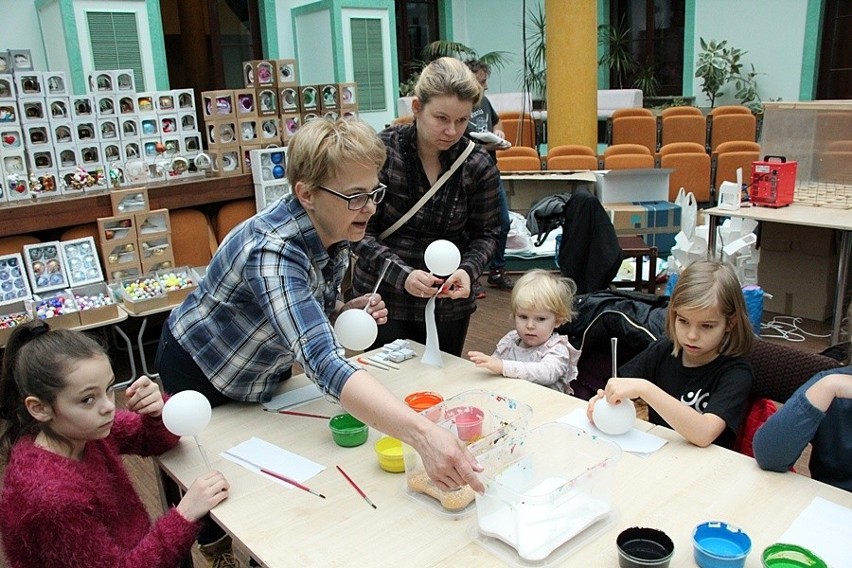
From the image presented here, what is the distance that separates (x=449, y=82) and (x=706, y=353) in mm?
1026

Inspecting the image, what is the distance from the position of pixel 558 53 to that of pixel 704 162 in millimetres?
2145

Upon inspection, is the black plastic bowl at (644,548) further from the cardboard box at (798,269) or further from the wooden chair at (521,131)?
the wooden chair at (521,131)

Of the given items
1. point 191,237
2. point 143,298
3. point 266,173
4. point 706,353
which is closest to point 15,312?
point 143,298

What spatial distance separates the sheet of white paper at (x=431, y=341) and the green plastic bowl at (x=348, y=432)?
1.64 feet

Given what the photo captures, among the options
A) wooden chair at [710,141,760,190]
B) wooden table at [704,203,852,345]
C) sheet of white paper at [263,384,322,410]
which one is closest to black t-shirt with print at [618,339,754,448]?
sheet of white paper at [263,384,322,410]

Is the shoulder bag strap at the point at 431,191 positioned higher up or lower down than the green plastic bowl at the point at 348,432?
higher up

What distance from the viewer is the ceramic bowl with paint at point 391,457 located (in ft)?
5.14

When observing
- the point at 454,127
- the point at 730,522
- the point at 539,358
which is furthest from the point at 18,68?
the point at 730,522

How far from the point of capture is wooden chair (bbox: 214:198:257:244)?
16.0ft

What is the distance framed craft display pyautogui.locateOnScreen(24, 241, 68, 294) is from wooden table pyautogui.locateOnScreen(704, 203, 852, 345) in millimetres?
3817

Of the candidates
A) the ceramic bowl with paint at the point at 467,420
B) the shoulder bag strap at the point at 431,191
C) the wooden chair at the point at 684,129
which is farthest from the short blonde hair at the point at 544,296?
the wooden chair at the point at 684,129

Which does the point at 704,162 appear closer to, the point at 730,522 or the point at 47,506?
the point at 730,522

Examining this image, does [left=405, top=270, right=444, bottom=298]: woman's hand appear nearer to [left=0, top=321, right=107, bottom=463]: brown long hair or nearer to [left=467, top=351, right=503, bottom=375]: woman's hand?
[left=467, top=351, right=503, bottom=375]: woman's hand

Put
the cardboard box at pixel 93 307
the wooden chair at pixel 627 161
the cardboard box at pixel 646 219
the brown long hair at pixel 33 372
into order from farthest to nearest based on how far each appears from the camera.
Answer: the wooden chair at pixel 627 161 → the cardboard box at pixel 646 219 → the cardboard box at pixel 93 307 → the brown long hair at pixel 33 372
